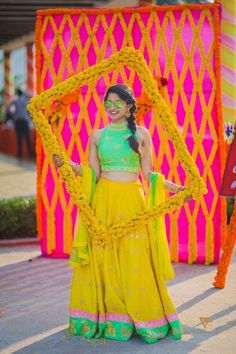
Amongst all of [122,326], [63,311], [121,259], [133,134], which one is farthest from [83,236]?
[63,311]

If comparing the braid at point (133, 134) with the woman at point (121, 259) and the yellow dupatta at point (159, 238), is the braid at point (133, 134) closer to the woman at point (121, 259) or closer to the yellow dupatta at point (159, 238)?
the woman at point (121, 259)

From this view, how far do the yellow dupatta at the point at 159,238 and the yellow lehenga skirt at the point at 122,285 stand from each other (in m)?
0.03

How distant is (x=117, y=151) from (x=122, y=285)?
33.1 inches

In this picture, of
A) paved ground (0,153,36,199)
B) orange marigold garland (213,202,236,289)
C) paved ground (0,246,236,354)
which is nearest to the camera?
paved ground (0,246,236,354)

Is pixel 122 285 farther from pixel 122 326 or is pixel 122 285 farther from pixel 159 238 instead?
pixel 159 238

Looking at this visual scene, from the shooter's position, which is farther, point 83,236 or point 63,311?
point 63,311

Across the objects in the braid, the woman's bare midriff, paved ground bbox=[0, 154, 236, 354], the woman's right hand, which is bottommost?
paved ground bbox=[0, 154, 236, 354]

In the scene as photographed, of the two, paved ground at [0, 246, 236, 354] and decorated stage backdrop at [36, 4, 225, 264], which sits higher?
decorated stage backdrop at [36, 4, 225, 264]

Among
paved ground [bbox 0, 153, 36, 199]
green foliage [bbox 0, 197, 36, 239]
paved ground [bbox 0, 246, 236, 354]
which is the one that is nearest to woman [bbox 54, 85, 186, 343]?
paved ground [bbox 0, 246, 236, 354]

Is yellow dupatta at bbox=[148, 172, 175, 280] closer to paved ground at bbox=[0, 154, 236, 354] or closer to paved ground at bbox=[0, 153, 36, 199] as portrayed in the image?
paved ground at bbox=[0, 154, 236, 354]

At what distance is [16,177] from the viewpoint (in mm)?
14203

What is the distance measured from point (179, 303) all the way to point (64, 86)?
1.88 meters

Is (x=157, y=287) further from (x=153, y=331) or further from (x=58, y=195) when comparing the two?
(x=58, y=195)

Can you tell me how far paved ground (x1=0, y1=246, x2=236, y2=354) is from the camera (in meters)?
4.63
